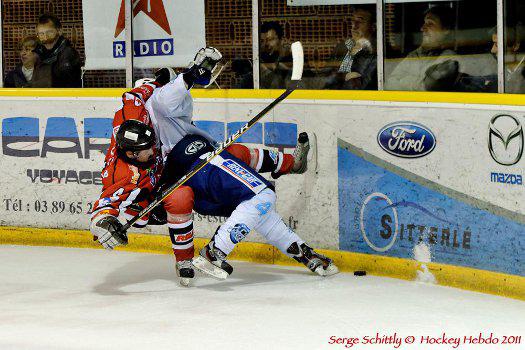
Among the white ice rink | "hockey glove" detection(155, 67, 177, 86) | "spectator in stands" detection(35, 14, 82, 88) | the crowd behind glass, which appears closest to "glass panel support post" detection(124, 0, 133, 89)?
"spectator in stands" detection(35, 14, 82, 88)

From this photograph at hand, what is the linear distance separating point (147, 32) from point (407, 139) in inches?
71.9

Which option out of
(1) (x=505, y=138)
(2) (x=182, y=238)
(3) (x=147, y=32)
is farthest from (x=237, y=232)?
(3) (x=147, y=32)

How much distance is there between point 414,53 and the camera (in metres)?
6.14

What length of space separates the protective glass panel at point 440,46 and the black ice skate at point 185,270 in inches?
51.3

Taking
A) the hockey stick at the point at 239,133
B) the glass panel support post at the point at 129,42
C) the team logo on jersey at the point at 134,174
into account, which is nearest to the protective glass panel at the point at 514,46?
the hockey stick at the point at 239,133

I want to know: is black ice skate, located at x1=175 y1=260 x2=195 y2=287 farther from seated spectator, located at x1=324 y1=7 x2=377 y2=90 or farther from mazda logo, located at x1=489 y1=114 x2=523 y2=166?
mazda logo, located at x1=489 y1=114 x2=523 y2=166

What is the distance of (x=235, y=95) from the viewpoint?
265 inches

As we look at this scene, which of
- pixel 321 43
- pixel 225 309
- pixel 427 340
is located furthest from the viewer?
pixel 321 43

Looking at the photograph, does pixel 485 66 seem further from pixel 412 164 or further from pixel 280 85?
pixel 280 85

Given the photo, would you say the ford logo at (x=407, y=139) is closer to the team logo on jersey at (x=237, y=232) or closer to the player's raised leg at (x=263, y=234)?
the player's raised leg at (x=263, y=234)

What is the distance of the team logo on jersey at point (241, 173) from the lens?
19.7 feet

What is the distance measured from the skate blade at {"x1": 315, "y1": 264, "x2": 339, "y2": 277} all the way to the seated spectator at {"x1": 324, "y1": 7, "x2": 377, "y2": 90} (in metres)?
0.90

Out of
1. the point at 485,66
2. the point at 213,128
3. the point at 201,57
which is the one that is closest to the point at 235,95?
the point at 213,128

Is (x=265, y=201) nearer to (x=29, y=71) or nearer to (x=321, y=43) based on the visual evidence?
(x=321, y=43)
